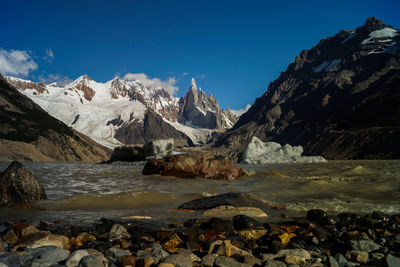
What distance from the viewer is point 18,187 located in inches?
280

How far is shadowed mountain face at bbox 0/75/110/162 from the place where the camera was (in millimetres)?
91938

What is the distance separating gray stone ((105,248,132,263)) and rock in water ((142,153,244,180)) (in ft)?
38.6

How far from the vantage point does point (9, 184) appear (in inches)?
278

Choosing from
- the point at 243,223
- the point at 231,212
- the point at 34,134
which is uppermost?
the point at 34,134

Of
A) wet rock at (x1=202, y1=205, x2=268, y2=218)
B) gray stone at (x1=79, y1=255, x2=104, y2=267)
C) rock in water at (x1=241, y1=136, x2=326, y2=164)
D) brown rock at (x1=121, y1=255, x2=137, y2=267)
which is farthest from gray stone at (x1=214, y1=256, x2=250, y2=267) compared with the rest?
rock in water at (x1=241, y1=136, x2=326, y2=164)

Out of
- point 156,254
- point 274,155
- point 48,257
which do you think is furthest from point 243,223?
point 274,155

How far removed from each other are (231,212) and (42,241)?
12.5ft

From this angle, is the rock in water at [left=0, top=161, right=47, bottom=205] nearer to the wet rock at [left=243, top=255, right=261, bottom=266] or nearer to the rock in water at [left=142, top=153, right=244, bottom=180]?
the wet rock at [left=243, top=255, right=261, bottom=266]

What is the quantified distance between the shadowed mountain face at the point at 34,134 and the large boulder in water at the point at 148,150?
50.2m

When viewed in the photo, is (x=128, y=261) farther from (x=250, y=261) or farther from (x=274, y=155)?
(x=274, y=155)

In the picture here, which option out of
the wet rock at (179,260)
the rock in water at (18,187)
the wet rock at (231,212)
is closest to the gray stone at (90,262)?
the wet rock at (179,260)

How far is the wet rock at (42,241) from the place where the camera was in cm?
350

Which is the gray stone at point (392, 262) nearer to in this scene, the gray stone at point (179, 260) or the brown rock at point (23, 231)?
the gray stone at point (179, 260)

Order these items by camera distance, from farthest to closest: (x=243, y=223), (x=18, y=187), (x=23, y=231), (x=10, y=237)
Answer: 1. (x=18, y=187)
2. (x=243, y=223)
3. (x=23, y=231)
4. (x=10, y=237)
